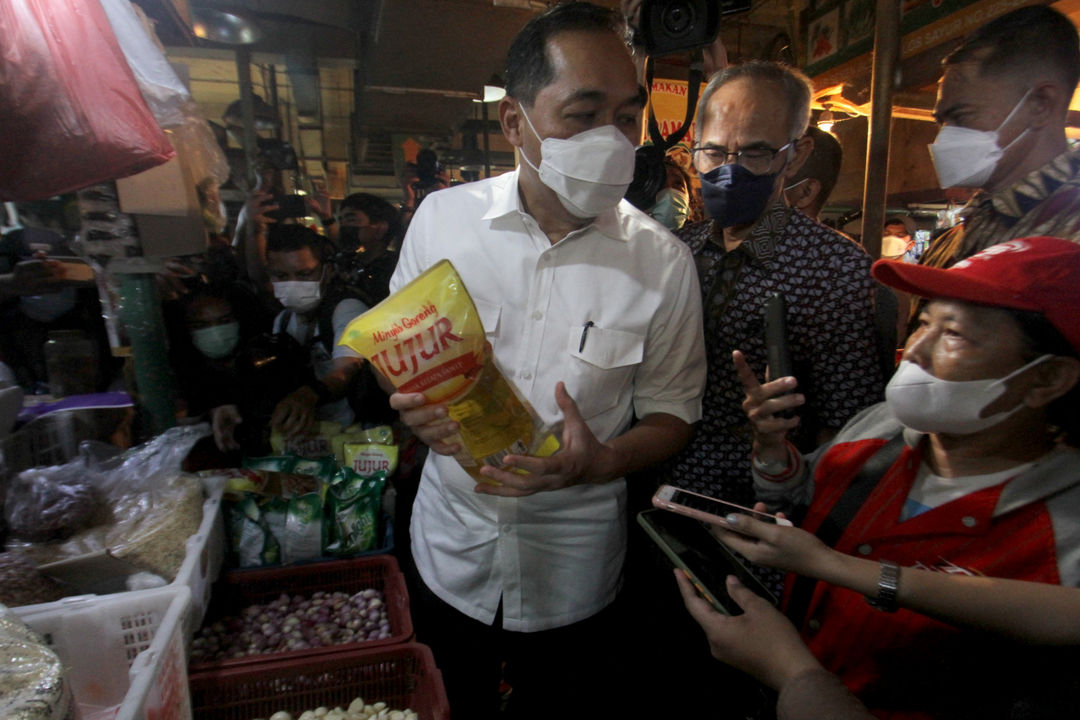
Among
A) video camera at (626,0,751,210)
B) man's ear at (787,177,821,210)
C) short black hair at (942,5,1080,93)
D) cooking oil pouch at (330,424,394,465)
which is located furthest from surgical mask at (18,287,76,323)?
short black hair at (942,5,1080,93)

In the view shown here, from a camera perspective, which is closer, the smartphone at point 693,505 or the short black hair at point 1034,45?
the smartphone at point 693,505

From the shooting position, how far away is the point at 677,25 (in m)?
1.94

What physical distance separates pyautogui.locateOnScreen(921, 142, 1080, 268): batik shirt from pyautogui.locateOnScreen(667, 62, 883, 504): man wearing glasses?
35cm

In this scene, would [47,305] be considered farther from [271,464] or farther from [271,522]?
[271,522]

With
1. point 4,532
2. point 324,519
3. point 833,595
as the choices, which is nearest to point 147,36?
point 4,532

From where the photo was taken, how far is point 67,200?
191 cm

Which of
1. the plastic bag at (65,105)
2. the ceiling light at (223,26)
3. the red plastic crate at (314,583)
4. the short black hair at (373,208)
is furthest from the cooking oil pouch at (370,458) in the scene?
Result: the ceiling light at (223,26)

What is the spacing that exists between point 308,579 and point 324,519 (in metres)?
0.20

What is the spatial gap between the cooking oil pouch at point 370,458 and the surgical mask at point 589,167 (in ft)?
4.05

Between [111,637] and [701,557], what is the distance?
49.3 inches

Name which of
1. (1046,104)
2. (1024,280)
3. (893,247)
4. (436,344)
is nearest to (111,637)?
(436,344)

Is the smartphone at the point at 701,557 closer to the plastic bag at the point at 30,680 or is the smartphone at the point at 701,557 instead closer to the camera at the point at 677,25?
the plastic bag at the point at 30,680

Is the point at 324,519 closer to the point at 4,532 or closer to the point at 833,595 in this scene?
the point at 4,532

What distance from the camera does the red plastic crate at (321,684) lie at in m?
1.39
